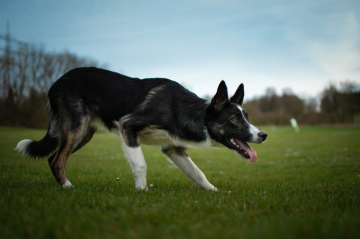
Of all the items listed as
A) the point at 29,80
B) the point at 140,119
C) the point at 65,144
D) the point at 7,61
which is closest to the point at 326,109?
the point at 29,80

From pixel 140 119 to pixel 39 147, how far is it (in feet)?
7.01

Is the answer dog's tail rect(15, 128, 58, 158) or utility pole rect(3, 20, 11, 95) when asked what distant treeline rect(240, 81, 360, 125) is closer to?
utility pole rect(3, 20, 11, 95)

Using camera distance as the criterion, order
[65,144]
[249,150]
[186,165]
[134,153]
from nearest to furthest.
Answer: [249,150] → [134,153] → [65,144] → [186,165]

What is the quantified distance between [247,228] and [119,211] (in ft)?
3.95

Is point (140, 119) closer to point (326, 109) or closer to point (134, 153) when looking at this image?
point (134, 153)

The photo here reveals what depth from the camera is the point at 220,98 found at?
4.07 meters

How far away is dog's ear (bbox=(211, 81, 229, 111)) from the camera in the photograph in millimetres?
4010

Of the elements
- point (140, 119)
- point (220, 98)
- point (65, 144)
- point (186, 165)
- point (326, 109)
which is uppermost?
point (326, 109)

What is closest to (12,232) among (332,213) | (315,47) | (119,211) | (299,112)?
(119,211)

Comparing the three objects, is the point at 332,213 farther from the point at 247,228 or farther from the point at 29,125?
the point at 29,125

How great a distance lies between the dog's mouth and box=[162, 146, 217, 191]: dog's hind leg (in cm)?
87

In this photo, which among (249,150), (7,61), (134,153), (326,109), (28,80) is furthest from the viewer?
(326,109)

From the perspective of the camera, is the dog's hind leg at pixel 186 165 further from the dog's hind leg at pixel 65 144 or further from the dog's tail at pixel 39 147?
the dog's tail at pixel 39 147

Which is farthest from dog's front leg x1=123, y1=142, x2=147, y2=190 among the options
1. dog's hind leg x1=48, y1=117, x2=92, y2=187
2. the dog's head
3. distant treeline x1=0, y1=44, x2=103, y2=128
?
distant treeline x1=0, y1=44, x2=103, y2=128
